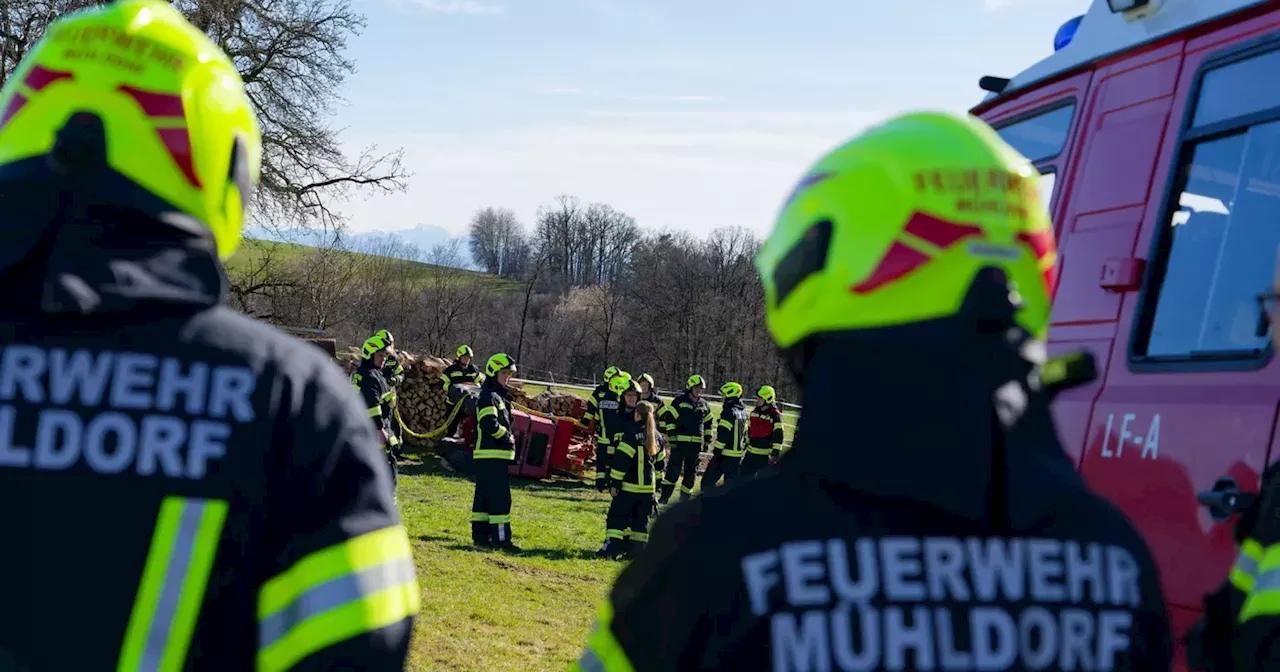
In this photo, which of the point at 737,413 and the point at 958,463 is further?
the point at 737,413

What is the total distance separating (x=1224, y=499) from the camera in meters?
2.68

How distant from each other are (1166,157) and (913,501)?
2353 millimetres

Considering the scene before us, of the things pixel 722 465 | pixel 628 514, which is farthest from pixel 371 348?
pixel 722 465

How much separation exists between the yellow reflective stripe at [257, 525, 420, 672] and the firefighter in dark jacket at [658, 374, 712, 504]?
1498 centimetres

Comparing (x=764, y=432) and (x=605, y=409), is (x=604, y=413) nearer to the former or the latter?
(x=605, y=409)

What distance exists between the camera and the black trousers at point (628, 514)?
12.5m

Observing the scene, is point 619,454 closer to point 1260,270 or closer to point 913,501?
point 1260,270

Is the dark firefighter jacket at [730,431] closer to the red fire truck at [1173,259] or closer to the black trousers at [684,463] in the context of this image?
the black trousers at [684,463]

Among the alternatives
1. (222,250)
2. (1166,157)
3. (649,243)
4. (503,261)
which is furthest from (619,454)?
(503,261)

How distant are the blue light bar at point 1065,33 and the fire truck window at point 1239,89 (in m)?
0.96

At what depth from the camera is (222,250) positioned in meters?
1.69

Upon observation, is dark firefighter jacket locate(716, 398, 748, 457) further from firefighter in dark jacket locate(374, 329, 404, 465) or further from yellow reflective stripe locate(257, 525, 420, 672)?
yellow reflective stripe locate(257, 525, 420, 672)

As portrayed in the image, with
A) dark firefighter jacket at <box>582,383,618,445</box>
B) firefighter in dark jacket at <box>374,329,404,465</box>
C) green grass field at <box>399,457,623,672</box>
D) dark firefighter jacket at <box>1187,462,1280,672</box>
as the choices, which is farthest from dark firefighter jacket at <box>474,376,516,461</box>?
dark firefighter jacket at <box>1187,462,1280,672</box>

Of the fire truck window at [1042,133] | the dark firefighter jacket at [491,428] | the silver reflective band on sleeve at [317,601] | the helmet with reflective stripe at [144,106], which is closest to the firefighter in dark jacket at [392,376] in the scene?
the dark firefighter jacket at [491,428]
